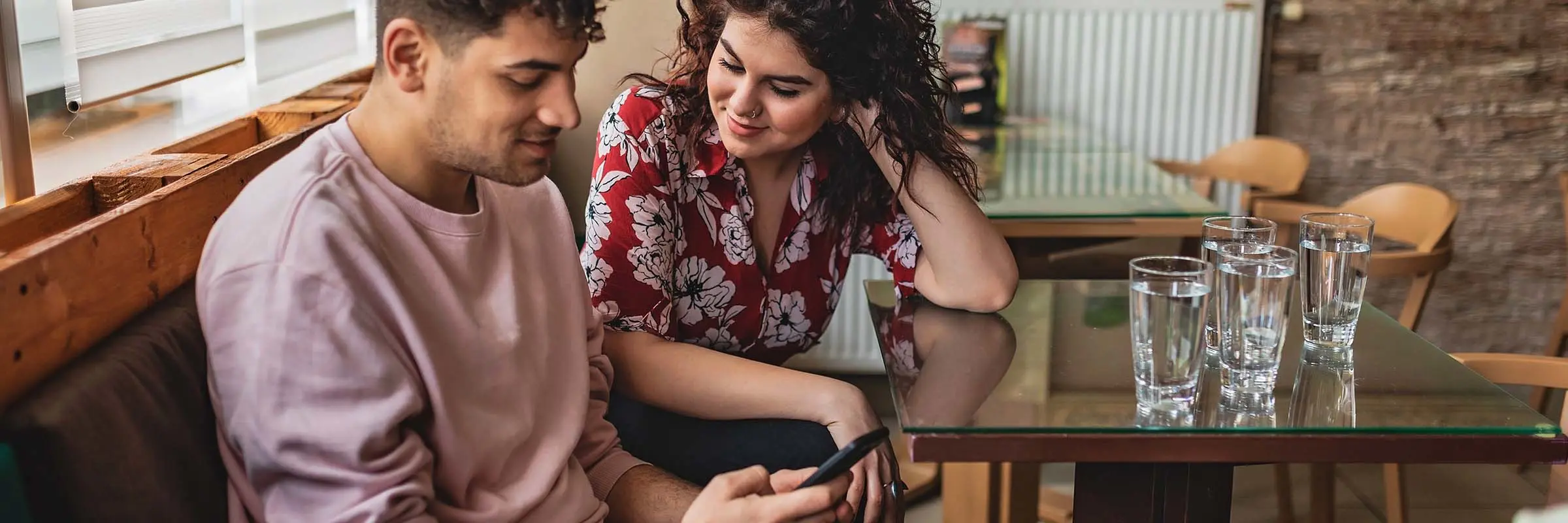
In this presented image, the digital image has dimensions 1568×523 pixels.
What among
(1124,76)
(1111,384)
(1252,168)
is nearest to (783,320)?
(1111,384)

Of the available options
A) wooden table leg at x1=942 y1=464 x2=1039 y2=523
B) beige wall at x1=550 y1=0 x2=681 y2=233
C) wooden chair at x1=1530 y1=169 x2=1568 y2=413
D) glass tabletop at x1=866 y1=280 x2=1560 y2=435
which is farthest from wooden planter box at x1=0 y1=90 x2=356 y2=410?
wooden chair at x1=1530 y1=169 x2=1568 y2=413

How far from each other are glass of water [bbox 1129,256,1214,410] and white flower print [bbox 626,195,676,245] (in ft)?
1.98

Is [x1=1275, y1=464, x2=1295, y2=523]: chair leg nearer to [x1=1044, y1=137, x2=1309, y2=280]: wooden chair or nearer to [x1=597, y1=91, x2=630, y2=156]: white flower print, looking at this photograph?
[x1=1044, y1=137, x2=1309, y2=280]: wooden chair

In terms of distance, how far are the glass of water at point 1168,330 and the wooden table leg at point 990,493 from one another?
92 cm

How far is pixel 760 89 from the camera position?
1622 millimetres

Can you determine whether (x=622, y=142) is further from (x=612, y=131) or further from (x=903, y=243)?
(x=903, y=243)

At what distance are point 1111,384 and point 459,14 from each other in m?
0.74

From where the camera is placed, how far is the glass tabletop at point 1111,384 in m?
1.24

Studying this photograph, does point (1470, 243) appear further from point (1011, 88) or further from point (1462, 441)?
point (1462, 441)

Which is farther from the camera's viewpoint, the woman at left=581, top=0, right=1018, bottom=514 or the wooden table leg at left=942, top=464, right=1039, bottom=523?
the wooden table leg at left=942, top=464, right=1039, bottom=523

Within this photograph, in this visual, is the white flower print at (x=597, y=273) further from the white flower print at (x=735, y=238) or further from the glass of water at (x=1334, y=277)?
the glass of water at (x=1334, y=277)

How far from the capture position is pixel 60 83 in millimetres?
1396

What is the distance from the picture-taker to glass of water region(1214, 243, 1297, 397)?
4.29 ft

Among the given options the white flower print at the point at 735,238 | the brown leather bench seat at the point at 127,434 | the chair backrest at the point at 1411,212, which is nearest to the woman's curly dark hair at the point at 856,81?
the white flower print at the point at 735,238
